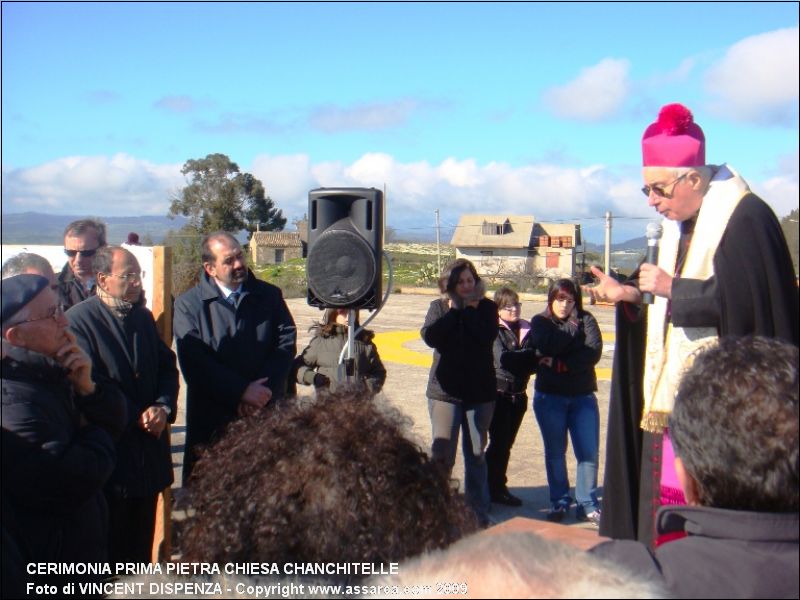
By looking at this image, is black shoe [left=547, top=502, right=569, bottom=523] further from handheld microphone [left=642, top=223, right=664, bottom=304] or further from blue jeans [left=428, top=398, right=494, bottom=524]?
handheld microphone [left=642, top=223, right=664, bottom=304]

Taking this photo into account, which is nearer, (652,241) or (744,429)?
(744,429)

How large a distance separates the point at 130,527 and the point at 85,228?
75.8 inches

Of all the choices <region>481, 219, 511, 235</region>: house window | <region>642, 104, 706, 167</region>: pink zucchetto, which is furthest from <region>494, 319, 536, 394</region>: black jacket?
<region>481, 219, 511, 235</region>: house window

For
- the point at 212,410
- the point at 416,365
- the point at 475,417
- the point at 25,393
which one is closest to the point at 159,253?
the point at 212,410

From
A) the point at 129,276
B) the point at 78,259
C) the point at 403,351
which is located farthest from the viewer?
the point at 403,351

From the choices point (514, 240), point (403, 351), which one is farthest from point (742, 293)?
point (514, 240)

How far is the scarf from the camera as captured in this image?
2.69 meters

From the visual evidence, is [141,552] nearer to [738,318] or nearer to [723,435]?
[738,318]

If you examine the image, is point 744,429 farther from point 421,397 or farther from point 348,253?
point 421,397

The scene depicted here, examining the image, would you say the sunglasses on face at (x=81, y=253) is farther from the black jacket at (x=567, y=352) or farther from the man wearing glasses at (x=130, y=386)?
the black jacket at (x=567, y=352)

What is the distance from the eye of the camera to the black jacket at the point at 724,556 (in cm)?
134

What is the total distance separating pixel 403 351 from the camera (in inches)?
594

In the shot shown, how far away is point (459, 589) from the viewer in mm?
1237

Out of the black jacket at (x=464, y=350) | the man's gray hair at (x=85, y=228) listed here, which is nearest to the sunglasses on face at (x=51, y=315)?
the man's gray hair at (x=85, y=228)
